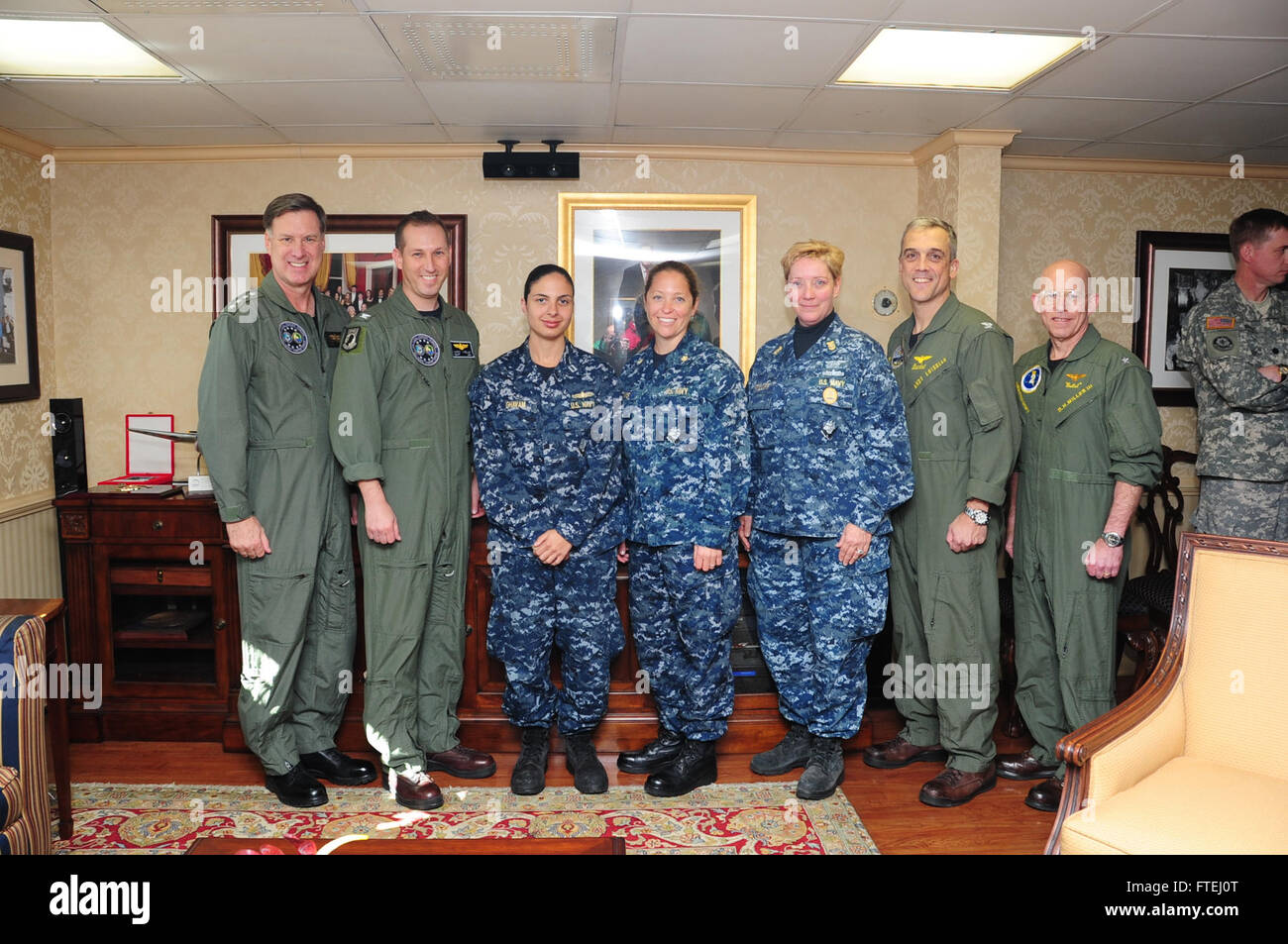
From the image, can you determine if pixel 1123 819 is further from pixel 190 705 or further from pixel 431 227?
pixel 190 705

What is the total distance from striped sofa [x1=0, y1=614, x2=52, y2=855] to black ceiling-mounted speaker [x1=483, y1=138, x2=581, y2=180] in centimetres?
260

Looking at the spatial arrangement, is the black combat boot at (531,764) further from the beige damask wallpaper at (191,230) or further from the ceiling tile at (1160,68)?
the ceiling tile at (1160,68)

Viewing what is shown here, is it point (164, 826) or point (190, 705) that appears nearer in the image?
point (164, 826)

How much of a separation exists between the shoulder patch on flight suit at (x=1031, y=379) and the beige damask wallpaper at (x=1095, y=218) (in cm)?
111

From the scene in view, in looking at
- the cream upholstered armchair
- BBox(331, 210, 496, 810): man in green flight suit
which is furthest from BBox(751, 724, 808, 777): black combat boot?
the cream upholstered armchair

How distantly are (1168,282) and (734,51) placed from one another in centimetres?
279

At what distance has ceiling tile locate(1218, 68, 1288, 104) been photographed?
3110 mm

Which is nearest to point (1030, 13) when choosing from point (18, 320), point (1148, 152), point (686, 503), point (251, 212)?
point (686, 503)

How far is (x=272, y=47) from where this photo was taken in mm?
2844

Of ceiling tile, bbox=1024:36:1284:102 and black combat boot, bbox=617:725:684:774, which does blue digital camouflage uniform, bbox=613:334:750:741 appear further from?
ceiling tile, bbox=1024:36:1284:102

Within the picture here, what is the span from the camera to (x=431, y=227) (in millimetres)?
2961
